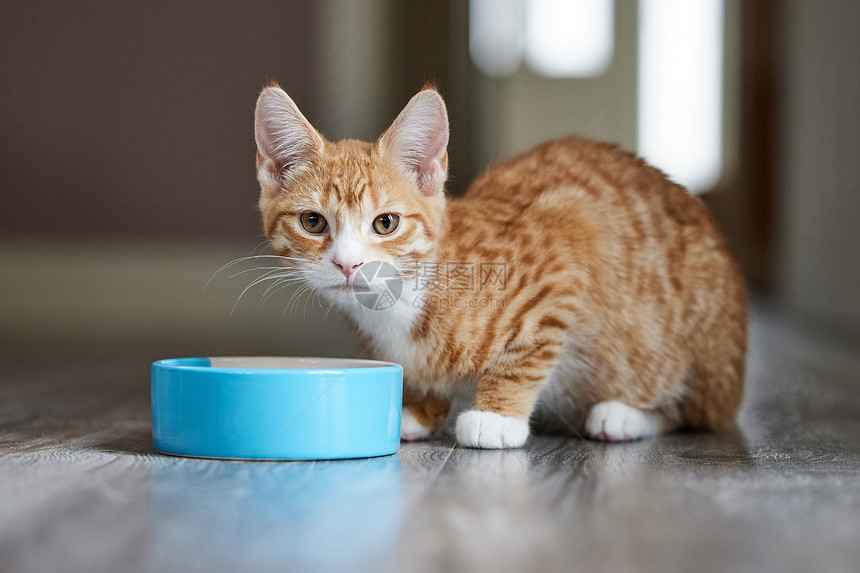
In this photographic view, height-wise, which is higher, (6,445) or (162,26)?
(162,26)

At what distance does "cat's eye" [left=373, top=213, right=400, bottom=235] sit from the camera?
1.26 m

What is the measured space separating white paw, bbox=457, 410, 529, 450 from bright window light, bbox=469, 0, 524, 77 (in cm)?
383

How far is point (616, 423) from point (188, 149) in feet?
11.8

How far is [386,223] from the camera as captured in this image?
127 centimetres

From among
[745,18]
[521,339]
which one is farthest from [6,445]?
[745,18]

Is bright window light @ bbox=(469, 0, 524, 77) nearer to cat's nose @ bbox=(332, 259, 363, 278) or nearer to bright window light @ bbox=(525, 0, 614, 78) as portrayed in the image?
bright window light @ bbox=(525, 0, 614, 78)

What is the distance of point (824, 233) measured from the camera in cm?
438

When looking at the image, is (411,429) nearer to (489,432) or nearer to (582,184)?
(489,432)

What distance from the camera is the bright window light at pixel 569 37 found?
6797 mm

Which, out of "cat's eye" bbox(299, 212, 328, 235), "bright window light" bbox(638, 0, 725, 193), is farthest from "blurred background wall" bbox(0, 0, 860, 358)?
"cat's eye" bbox(299, 212, 328, 235)

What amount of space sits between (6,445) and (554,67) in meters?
6.13

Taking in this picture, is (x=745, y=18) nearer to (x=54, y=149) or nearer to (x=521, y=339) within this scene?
(x=54, y=149)

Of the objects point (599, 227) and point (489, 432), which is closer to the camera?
point (489, 432)

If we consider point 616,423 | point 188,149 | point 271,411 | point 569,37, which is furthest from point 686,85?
point 271,411
